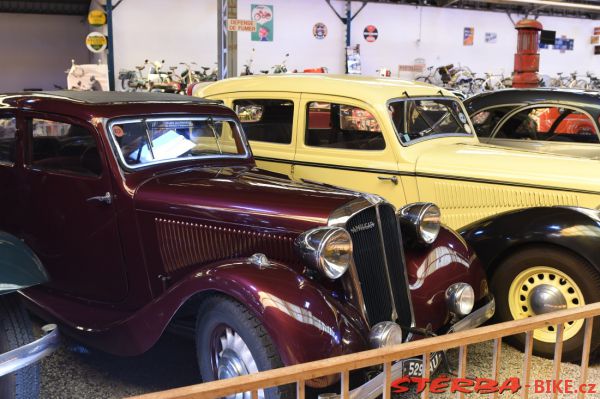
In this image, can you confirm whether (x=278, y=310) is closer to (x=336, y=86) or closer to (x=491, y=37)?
(x=336, y=86)

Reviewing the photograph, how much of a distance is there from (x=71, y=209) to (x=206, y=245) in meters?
0.92

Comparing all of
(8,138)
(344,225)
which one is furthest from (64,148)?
(344,225)

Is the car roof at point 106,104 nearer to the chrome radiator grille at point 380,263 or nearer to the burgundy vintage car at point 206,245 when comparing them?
the burgundy vintage car at point 206,245

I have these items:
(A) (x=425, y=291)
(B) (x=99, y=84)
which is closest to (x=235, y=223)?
(A) (x=425, y=291)

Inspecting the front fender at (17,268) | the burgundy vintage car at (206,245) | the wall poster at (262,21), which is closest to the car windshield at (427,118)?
the burgundy vintage car at (206,245)

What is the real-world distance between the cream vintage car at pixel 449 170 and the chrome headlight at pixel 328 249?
54.7 inches

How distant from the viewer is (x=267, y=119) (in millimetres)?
5004

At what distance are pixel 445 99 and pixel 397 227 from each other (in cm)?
268

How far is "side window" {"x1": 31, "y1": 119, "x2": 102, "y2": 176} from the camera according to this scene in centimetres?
309

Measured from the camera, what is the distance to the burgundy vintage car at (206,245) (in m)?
2.36

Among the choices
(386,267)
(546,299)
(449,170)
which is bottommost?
(546,299)

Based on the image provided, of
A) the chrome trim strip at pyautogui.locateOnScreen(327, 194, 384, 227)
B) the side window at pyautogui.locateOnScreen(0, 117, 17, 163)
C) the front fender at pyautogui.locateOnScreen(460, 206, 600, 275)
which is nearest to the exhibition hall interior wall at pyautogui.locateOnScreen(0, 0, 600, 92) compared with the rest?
the side window at pyautogui.locateOnScreen(0, 117, 17, 163)

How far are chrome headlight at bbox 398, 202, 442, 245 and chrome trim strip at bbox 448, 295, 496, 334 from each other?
0.44m

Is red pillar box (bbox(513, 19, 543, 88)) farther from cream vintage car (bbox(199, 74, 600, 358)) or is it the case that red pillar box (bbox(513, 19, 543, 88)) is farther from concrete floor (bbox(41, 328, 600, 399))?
concrete floor (bbox(41, 328, 600, 399))
